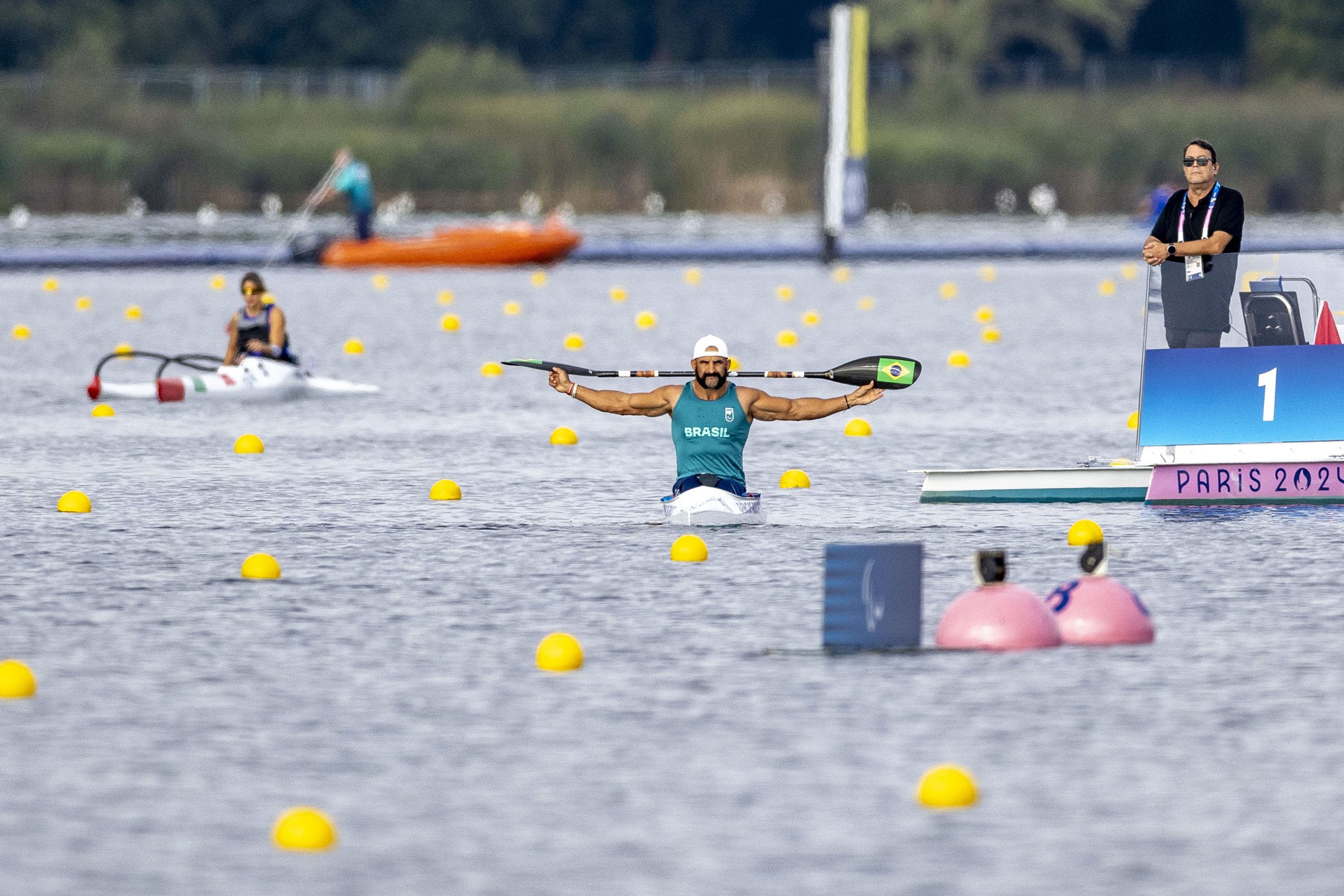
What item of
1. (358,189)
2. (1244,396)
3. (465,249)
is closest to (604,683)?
(1244,396)

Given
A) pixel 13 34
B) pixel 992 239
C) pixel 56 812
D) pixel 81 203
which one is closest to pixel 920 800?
pixel 56 812

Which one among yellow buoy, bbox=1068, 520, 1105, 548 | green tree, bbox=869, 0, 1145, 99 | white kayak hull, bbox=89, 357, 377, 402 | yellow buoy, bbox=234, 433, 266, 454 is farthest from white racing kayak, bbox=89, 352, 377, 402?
green tree, bbox=869, 0, 1145, 99

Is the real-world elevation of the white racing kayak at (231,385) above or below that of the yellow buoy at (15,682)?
above

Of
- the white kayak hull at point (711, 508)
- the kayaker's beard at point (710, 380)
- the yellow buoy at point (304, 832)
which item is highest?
the kayaker's beard at point (710, 380)

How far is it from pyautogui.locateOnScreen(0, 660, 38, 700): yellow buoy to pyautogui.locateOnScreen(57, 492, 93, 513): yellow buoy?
4.15 m

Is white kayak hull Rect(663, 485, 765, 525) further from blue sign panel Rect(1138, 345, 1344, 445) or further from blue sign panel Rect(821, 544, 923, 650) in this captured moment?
blue sign panel Rect(821, 544, 923, 650)

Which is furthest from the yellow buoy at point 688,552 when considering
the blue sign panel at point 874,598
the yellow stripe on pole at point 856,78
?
the yellow stripe on pole at point 856,78

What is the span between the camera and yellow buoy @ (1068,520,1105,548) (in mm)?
11070

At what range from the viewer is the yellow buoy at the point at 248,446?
14.7m

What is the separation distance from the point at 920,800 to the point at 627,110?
163ft

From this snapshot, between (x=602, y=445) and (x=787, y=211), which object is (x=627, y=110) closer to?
(x=787, y=211)

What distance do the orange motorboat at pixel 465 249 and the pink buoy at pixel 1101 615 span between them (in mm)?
24997

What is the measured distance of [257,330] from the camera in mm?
17875

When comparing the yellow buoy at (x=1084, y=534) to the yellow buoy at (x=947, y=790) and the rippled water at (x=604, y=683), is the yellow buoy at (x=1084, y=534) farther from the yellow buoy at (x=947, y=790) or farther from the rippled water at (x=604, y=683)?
the yellow buoy at (x=947, y=790)
